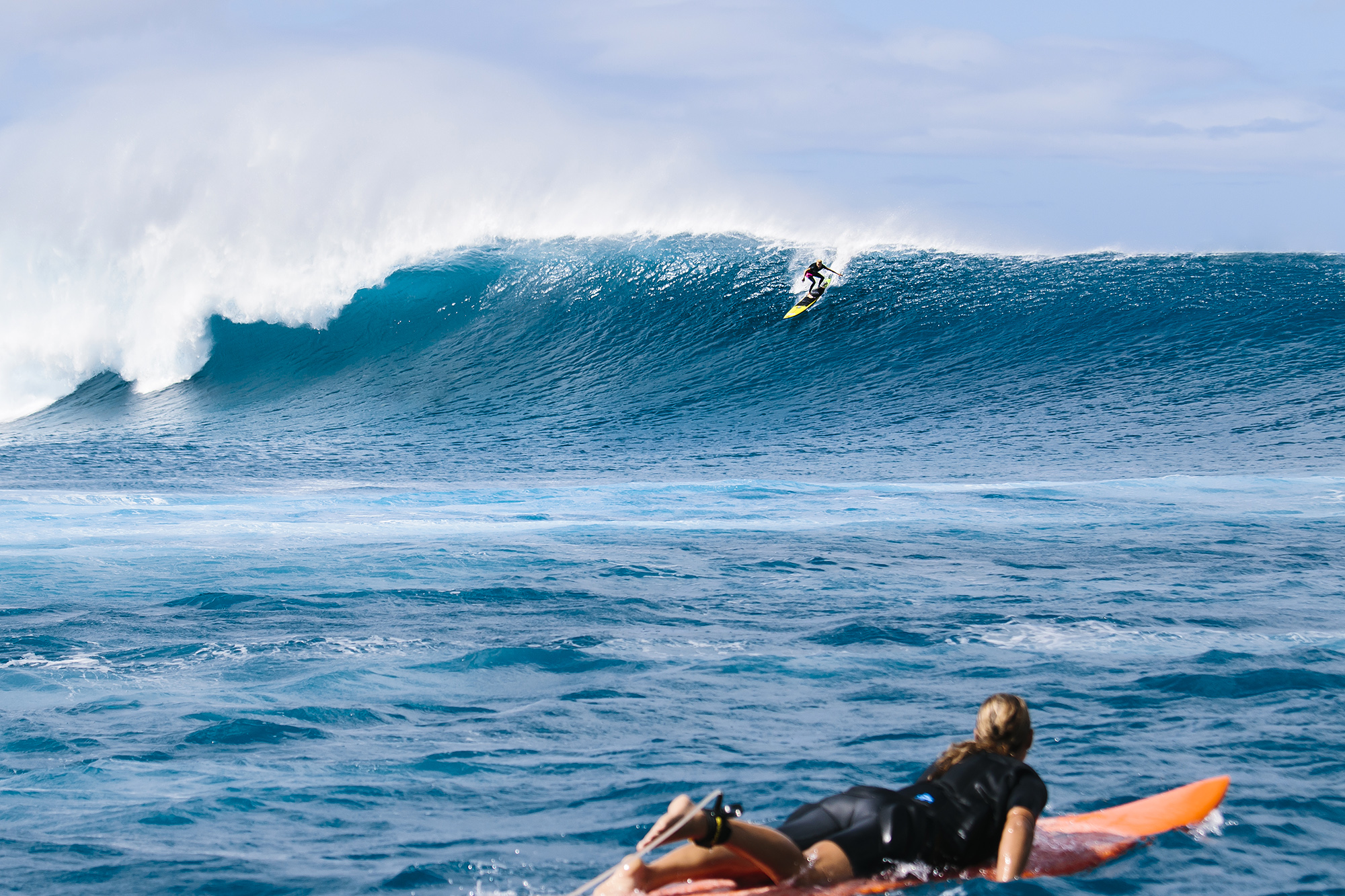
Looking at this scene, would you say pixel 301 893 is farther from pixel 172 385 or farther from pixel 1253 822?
pixel 172 385

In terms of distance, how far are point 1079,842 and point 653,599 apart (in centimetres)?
428

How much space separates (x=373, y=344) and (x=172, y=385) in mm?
3816

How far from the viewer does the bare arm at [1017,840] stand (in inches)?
135

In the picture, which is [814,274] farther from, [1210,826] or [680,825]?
[680,825]

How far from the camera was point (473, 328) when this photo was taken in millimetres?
23250

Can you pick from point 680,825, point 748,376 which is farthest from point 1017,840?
point 748,376

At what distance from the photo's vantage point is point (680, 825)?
300cm

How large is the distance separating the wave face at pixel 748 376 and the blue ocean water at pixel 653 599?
0.42ft

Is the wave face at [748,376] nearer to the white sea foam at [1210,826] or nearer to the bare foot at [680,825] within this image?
the white sea foam at [1210,826]

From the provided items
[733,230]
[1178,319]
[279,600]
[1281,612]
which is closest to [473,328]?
[733,230]

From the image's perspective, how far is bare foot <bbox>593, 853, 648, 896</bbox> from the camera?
3072 mm

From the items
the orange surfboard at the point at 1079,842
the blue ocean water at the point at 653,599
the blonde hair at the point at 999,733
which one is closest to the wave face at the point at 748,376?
the blue ocean water at the point at 653,599

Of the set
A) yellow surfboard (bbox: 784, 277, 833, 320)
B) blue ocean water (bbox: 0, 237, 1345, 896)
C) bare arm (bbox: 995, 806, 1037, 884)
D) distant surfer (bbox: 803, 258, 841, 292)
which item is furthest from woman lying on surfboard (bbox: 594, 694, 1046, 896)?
yellow surfboard (bbox: 784, 277, 833, 320)

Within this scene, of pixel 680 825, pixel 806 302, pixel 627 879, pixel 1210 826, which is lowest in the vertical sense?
pixel 1210 826
